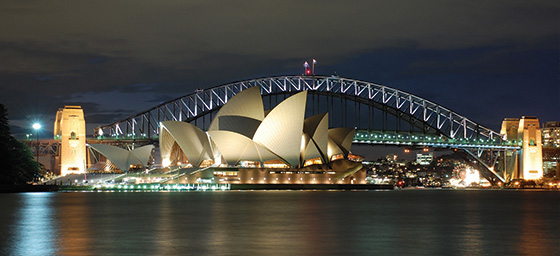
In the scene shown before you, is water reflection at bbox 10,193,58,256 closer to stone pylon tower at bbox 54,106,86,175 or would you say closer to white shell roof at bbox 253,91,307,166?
white shell roof at bbox 253,91,307,166

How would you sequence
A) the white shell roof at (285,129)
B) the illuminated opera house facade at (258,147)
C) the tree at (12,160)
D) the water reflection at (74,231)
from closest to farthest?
the water reflection at (74,231)
the tree at (12,160)
the white shell roof at (285,129)
the illuminated opera house facade at (258,147)

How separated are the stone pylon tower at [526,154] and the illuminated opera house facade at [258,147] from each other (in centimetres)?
3686

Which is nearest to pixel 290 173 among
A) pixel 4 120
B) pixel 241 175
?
pixel 241 175

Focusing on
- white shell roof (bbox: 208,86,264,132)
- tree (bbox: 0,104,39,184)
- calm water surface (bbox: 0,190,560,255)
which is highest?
white shell roof (bbox: 208,86,264,132)

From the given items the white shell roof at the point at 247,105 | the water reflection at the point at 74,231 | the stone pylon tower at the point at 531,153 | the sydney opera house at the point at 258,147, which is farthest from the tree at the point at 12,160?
the stone pylon tower at the point at 531,153

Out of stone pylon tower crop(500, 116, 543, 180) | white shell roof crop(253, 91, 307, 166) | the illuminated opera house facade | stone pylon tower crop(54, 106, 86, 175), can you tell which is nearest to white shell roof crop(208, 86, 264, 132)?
the illuminated opera house facade

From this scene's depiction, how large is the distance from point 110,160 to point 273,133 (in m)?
34.0

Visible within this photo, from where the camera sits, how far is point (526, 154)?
438 feet

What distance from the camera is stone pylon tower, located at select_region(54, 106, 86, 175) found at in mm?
122062

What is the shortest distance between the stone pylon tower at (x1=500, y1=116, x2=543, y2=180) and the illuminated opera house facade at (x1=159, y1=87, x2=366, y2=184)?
36859mm

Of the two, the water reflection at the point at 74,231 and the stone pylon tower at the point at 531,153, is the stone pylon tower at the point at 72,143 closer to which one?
the water reflection at the point at 74,231

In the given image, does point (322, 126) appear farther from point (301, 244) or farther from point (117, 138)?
point (301, 244)

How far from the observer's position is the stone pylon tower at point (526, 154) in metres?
134

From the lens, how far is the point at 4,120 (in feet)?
291
